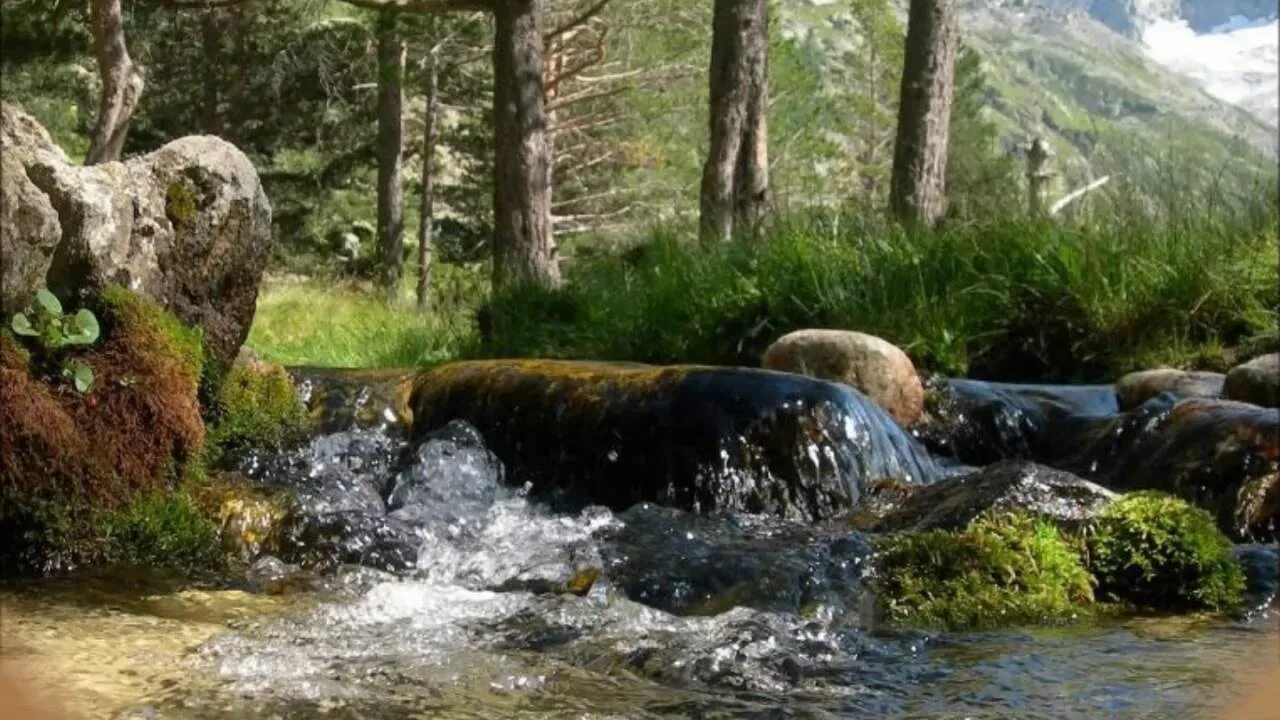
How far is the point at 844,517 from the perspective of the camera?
16.2 feet

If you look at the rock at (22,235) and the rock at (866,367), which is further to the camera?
the rock at (866,367)

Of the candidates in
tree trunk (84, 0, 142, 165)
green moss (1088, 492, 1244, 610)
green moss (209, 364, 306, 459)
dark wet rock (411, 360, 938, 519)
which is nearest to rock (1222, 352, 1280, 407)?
dark wet rock (411, 360, 938, 519)

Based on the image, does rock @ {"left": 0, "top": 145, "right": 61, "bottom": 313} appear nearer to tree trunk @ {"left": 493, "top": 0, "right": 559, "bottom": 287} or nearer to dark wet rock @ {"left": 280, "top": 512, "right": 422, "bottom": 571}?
dark wet rock @ {"left": 280, "top": 512, "right": 422, "bottom": 571}

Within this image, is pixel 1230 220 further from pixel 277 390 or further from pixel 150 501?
pixel 150 501

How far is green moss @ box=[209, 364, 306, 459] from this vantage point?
5.09 meters

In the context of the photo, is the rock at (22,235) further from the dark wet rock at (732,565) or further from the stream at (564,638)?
the dark wet rock at (732,565)

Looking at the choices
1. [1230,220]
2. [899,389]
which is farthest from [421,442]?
[1230,220]

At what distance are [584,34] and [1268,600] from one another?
519 inches

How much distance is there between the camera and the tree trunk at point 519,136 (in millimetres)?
10414

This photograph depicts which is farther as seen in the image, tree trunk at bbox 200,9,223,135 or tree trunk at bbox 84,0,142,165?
tree trunk at bbox 200,9,223,135

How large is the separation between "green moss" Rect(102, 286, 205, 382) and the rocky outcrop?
9 centimetres

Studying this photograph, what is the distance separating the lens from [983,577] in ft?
12.6

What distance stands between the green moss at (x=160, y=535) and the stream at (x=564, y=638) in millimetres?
184

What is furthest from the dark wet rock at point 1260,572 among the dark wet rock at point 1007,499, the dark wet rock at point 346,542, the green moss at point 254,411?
the green moss at point 254,411
